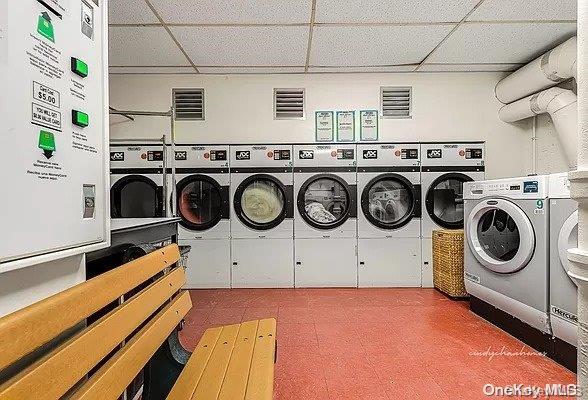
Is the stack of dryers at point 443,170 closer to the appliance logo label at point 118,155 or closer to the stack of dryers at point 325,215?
the stack of dryers at point 325,215

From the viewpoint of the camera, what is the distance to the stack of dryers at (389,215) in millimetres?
4660

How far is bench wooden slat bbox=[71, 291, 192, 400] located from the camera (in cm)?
84

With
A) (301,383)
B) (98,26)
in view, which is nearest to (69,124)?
(98,26)

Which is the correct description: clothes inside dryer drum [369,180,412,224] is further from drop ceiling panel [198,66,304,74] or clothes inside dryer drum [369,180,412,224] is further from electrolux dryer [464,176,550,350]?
drop ceiling panel [198,66,304,74]

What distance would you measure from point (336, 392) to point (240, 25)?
3112 mm

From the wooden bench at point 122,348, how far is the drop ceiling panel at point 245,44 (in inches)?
102

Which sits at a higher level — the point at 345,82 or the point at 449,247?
the point at 345,82

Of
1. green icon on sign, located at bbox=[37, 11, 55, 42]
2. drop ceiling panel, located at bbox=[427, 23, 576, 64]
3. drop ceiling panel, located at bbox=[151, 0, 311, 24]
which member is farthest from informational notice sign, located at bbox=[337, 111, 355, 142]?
green icon on sign, located at bbox=[37, 11, 55, 42]

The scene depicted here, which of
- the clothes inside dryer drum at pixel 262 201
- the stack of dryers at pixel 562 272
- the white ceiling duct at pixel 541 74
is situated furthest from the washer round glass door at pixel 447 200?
the stack of dryers at pixel 562 272

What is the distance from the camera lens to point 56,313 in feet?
2.58

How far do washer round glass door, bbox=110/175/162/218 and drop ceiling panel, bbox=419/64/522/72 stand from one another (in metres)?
3.65

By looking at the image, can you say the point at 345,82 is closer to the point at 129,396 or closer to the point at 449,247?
the point at 449,247

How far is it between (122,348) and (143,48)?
377 centimetres

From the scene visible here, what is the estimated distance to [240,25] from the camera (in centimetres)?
350
